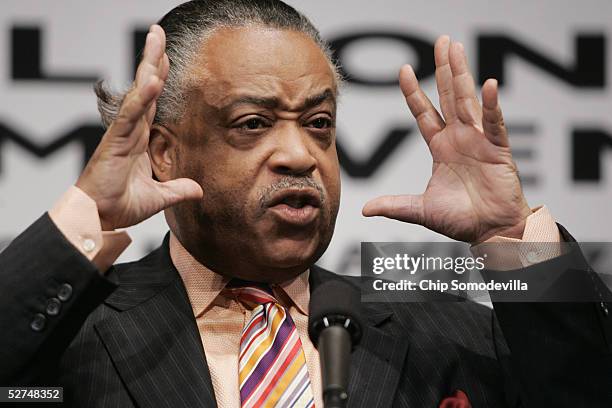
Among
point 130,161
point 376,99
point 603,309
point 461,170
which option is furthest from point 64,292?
point 376,99

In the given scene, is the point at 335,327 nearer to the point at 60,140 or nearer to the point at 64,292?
the point at 64,292

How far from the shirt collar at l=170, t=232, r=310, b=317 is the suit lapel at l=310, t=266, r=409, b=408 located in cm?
17

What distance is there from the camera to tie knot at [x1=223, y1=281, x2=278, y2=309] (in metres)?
2.63

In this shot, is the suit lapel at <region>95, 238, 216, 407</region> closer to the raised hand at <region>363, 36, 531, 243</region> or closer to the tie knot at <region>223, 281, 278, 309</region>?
the tie knot at <region>223, 281, 278, 309</region>

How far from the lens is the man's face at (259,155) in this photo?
2.56 meters

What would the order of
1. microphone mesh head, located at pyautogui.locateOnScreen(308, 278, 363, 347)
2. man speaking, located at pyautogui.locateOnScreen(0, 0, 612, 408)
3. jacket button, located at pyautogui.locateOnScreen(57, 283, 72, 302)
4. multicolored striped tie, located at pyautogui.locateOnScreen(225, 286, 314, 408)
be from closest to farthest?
microphone mesh head, located at pyautogui.locateOnScreen(308, 278, 363, 347)
jacket button, located at pyautogui.locateOnScreen(57, 283, 72, 302)
man speaking, located at pyautogui.locateOnScreen(0, 0, 612, 408)
multicolored striped tie, located at pyautogui.locateOnScreen(225, 286, 314, 408)

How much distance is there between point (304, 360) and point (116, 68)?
1445 mm

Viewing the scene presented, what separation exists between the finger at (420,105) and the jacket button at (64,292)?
97 centimetres

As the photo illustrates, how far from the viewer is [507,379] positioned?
2564mm

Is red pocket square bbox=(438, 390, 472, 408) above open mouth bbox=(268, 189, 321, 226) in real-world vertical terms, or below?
below

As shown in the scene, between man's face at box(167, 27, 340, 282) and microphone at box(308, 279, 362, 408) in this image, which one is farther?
man's face at box(167, 27, 340, 282)

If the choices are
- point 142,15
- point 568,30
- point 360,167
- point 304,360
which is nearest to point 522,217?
point 304,360

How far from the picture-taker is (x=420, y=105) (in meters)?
2.64

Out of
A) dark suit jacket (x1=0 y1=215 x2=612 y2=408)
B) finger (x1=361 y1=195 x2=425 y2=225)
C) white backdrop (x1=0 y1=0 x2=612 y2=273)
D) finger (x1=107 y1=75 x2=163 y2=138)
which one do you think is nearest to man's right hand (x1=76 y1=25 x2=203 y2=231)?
finger (x1=107 y1=75 x2=163 y2=138)
